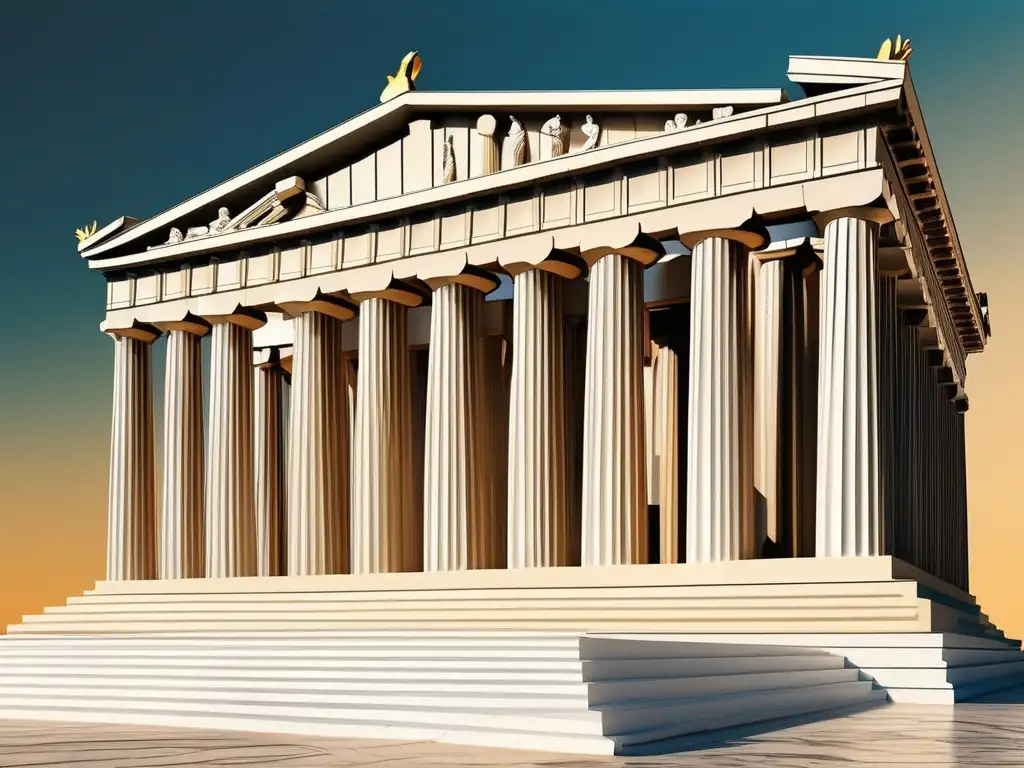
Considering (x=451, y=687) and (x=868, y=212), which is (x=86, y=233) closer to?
(x=868, y=212)

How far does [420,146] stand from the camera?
5600cm

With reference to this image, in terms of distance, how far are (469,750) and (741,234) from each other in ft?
89.8

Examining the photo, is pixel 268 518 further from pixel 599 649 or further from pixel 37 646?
pixel 599 649

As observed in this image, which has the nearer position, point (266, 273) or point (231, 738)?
point (231, 738)

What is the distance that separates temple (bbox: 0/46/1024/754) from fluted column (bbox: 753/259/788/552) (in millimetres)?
127

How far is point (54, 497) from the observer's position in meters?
91.3

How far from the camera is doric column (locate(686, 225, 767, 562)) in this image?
4453 cm

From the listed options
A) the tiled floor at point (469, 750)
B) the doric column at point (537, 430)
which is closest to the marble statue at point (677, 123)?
the doric column at point (537, 430)

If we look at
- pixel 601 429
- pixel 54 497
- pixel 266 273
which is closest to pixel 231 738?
pixel 601 429

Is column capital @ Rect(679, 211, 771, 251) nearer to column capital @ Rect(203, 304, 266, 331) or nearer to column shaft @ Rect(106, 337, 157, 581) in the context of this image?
column capital @ Rect(203, 304, 266, 331)

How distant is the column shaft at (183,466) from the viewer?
195 feet

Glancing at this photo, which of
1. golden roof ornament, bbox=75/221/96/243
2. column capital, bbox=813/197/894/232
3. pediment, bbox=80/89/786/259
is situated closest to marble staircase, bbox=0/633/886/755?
column capital, bbox=813/197/894/232

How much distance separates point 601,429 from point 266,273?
18253 mm

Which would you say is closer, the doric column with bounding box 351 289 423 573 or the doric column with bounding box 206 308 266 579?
the doric column with bounding box 351 289 423 573
